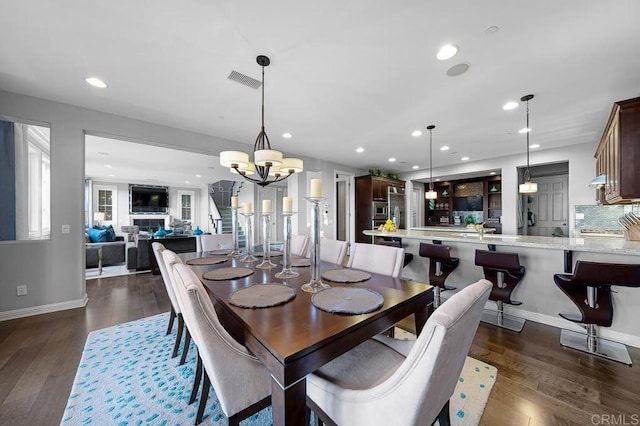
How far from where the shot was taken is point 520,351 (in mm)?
2115

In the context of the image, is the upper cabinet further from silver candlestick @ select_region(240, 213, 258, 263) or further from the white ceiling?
silver candlestick @ select_region(240, 213, 258, 263)

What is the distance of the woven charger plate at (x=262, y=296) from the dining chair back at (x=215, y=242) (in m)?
1.91

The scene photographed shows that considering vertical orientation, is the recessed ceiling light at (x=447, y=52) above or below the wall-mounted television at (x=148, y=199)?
above

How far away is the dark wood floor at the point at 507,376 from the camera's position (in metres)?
1.46

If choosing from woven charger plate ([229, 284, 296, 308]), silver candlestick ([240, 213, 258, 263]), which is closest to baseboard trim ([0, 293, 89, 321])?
silver candlestick ([240, 213, 258, 263])

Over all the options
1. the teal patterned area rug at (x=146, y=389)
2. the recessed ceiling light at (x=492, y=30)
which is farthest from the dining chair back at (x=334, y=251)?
the recessed ceiling light at (x=492, y=30)

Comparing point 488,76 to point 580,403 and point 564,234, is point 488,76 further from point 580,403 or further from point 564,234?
point 564,234

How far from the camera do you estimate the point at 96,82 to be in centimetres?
253

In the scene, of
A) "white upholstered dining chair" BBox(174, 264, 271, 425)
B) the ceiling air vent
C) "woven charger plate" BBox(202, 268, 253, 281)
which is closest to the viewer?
"white upholstered dining chair" BBox(174, 264, 271, 425)

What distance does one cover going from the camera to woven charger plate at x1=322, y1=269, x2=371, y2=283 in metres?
1.67

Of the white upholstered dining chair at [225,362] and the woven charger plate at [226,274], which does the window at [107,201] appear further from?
the white upholstered dining chair at [225,362]

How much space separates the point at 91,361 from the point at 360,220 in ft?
18.8

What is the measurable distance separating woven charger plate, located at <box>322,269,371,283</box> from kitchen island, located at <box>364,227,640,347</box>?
1.79 m

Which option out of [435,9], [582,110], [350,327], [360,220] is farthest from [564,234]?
[350,327]
